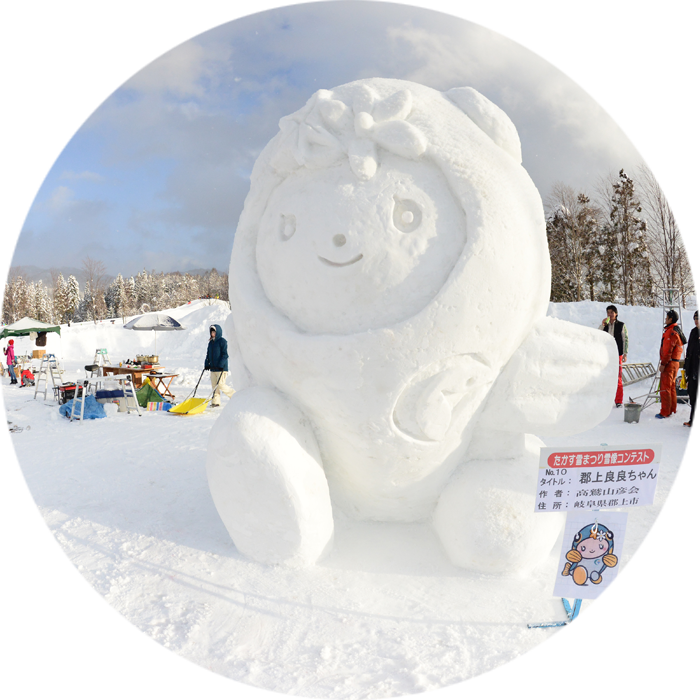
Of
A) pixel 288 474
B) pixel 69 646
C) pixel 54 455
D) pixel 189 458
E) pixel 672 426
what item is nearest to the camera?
pixel 69 646

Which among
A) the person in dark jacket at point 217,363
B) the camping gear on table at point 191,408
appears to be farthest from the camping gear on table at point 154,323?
the camping gear on table at point 191,408

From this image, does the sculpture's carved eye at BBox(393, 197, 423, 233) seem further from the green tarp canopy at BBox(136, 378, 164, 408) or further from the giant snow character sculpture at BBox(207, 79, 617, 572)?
the green tarp canopy at BBox(136, 378, 164, 408)

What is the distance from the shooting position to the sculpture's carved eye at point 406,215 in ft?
9.07

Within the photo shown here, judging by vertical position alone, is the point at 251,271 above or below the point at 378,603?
above

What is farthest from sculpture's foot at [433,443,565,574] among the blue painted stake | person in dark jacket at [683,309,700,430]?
person in dark jacket at [683,309,700,430]

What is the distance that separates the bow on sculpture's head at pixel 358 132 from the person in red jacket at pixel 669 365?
6269mm

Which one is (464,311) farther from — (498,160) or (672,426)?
(672,426)

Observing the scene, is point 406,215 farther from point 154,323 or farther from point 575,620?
point 154,323

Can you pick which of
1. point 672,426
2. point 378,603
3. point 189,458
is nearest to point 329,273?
point 378,603

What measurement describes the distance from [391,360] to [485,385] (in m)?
0.62

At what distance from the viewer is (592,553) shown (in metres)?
2.55

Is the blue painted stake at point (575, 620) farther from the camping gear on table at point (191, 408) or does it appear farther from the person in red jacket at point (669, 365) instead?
the camping gear on table at point (191, 408)

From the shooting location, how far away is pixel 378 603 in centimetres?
279

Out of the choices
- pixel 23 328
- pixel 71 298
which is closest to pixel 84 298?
pixel 71 298
